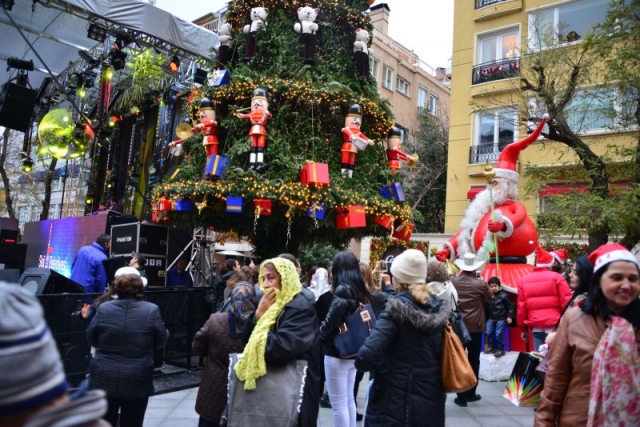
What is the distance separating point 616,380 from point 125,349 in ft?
11.0

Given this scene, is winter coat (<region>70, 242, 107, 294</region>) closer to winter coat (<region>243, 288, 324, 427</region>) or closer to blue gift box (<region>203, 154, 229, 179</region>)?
blue gift box (<region>203, 154, 229, 179</region>)

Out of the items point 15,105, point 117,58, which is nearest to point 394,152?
point 117,58

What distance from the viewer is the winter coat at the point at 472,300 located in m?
7.23

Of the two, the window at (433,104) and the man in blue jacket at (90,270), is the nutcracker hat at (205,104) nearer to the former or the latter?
the man in blue jacket at (90,270)

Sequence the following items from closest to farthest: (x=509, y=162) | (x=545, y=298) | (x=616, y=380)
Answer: (x=616, y=380)
(x=545, y=298)
(x=509, y=162)

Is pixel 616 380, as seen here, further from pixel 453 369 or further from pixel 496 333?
pixel 496 333

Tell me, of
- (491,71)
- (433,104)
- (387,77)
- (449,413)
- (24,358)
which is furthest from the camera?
(433,104)

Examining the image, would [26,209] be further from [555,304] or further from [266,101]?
[555,304]

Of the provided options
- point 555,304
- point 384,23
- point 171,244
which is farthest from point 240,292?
point 384,23

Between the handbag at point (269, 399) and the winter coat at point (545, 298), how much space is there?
4.54 metres

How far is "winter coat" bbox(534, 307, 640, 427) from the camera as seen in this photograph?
270 cm

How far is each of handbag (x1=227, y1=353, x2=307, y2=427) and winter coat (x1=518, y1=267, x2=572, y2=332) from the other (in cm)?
454

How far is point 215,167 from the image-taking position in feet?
31.3

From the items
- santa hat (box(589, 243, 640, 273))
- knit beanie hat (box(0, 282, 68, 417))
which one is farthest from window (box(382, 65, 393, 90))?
knit beanie hat (box(0, 282, 68, 417))
